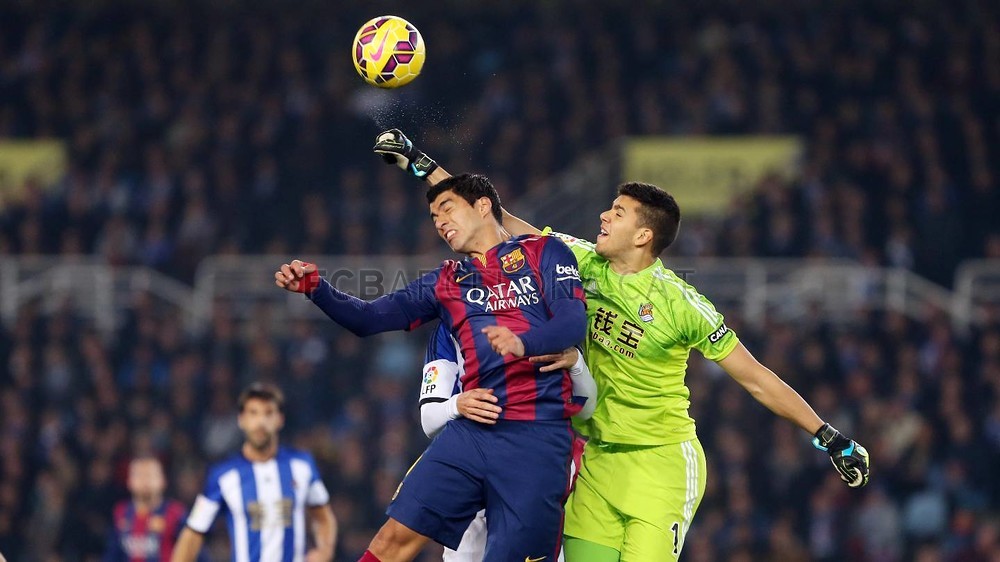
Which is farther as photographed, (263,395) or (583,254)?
(263,395)

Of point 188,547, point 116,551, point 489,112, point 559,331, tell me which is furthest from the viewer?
point 489,112

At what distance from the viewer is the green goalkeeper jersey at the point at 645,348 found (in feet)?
18.5

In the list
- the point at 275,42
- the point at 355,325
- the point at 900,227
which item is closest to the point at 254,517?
the point at 355,325

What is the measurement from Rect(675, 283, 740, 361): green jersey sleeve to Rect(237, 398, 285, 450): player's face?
9.99 ft

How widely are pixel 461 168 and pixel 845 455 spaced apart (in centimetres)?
1063

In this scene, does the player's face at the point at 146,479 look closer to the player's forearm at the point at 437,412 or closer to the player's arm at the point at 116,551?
the player's arm at the point at 116,551

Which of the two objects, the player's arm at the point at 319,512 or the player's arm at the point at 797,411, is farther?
the player's arm at the point at 319,512

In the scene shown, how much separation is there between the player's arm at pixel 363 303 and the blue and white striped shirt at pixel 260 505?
2.65 meters

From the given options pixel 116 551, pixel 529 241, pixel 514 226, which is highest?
pixel 514 226

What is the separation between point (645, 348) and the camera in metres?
5.68

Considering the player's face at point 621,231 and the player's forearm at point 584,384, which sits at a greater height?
the player's face at point 621,231

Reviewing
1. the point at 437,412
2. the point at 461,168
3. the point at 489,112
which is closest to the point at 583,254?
the point at 437,412

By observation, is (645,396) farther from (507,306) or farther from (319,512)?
(319,512)

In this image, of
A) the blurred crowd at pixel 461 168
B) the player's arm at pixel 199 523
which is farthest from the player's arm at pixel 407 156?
the blurred crowd at pixel 461 168
